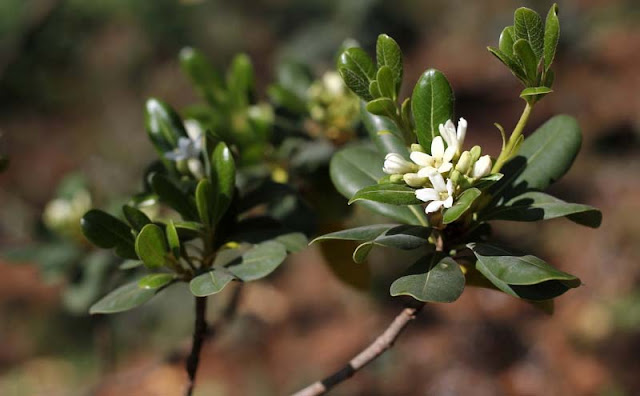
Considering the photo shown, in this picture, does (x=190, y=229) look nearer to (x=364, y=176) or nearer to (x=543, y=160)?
(x=364, y=176)

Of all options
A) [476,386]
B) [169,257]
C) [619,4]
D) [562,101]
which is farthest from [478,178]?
[619,4]

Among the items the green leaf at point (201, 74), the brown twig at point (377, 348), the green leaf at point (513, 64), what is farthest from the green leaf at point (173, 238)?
the green leaf at point (201, 74)

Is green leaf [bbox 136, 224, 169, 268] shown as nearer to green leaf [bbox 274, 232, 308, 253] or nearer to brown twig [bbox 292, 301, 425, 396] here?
green leaf [bbox 274, 232, 308, 253]

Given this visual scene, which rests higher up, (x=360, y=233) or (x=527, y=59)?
(x=527, y=59)

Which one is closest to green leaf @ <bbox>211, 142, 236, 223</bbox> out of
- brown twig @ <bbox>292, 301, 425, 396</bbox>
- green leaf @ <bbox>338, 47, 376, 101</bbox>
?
green leaf @ <bbox>338, 47, 376, 101</bbox>

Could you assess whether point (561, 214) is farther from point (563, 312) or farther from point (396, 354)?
point (563, 312)

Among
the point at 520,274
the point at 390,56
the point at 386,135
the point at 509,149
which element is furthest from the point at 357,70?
the point at 520,274
